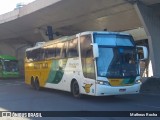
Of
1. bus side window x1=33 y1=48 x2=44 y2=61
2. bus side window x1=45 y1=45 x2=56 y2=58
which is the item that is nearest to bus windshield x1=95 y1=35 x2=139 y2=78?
bus side window x1=45 y1=45 x2=56 y2=58

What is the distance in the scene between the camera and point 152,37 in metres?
27.1

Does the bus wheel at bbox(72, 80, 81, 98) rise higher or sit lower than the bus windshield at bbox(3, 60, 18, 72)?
lower

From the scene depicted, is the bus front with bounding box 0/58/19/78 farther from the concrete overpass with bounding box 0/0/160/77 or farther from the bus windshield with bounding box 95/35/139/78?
the bus windshield with bounding box 95/35/139/78

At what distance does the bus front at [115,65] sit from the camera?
1554 cm

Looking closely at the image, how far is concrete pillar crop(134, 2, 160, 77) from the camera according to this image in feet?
88.3

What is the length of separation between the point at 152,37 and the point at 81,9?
294 inches

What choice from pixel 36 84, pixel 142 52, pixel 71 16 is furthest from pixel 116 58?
pixel 71 16

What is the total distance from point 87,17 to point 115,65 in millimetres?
19039

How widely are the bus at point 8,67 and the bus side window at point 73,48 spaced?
24.8 metres

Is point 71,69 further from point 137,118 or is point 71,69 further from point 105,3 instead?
point 105,3

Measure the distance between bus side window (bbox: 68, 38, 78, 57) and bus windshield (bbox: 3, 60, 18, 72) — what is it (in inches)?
989

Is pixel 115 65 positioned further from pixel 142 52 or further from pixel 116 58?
pixel 142 52

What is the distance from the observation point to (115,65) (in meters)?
15.8

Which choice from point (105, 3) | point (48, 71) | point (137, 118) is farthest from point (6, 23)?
point (137, 118)
